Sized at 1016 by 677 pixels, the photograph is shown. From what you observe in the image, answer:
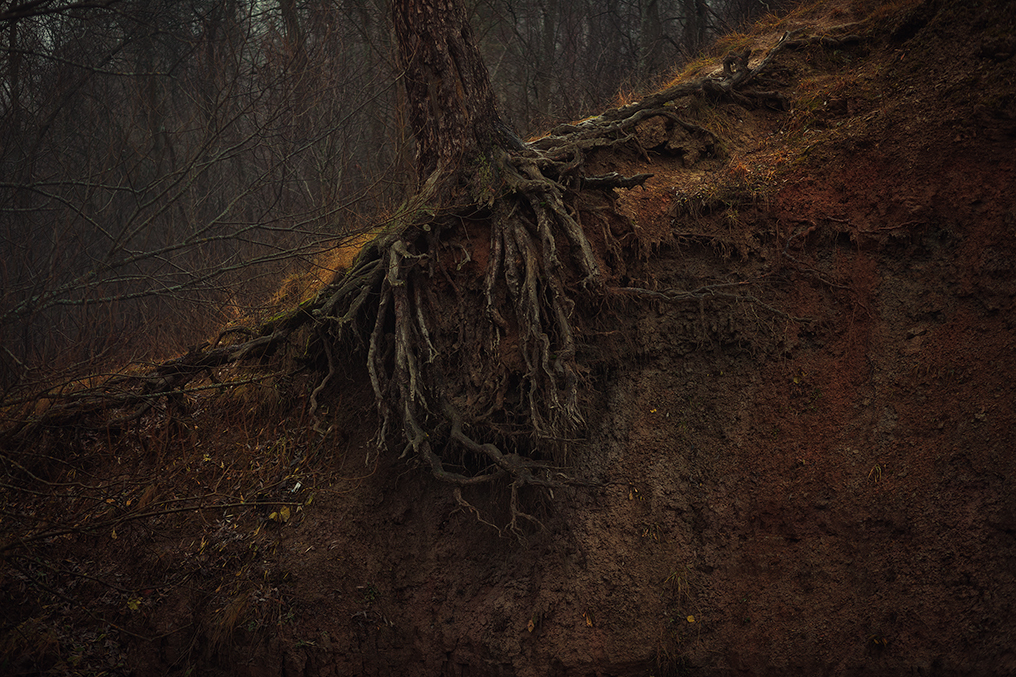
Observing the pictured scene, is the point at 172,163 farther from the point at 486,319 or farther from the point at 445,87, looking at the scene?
the point at 486,319

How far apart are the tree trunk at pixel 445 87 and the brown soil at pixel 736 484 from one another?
3.87 ft

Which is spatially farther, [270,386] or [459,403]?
[270,386]

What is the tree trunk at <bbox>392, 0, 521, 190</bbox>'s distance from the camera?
5.73 meters

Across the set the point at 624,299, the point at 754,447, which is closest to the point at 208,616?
the point at 624,299

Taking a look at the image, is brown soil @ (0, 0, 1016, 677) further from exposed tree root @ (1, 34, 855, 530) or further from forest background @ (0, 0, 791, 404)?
forest background @ (0, 0, 791, 404)

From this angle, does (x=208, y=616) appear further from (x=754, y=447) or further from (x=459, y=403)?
Result: (x=754, y=447)

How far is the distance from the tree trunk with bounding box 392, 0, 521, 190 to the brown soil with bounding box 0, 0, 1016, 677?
1.18 m

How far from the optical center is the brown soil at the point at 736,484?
4781 millimetres

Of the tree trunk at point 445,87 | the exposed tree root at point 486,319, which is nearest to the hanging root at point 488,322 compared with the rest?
the exposed tree root at point 486,319

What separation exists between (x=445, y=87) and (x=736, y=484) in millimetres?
4207

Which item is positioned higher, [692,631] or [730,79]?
Result: [730,79]

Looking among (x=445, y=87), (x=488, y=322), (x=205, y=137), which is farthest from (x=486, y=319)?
(x=205, y=137)

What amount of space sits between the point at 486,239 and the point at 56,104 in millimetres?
6510

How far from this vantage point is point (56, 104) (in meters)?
8.31
